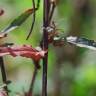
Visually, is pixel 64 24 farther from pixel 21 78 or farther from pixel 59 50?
pixel 21 78

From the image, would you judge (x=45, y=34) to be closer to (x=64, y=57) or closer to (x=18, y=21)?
(x=18, y=21)

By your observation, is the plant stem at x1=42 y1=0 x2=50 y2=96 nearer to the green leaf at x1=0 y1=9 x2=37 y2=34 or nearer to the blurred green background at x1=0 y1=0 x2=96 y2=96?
the green leaf at x1=0 y1=9 x2=37 y2=34

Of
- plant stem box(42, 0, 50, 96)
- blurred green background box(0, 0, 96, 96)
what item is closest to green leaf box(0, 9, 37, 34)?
plant stem box(42, 0, 50, 96)

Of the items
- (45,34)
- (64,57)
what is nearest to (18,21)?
(45,34)

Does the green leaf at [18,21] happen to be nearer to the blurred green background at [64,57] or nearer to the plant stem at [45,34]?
the plant stem at [45,34]

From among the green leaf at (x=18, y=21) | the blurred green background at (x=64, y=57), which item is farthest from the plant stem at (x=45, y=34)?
the blurred green background at (x=64, y=57)

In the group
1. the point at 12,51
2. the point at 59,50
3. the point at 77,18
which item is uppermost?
the point at 12,51

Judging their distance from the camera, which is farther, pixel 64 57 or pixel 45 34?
pixel 64 57

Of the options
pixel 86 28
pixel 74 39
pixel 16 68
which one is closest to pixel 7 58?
pixel 16 68

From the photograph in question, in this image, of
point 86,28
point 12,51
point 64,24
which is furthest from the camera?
point 86,28
